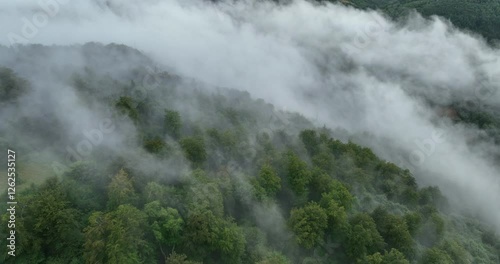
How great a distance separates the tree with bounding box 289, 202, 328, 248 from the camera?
67.1 m

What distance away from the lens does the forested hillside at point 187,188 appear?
2156 inches

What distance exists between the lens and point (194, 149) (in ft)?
257

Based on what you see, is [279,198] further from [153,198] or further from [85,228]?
[85,228]

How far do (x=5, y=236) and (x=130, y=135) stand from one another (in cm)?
3203

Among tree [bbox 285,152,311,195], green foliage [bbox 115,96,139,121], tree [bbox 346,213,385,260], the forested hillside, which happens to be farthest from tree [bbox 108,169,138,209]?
tree [bbox 346,213,385,260]

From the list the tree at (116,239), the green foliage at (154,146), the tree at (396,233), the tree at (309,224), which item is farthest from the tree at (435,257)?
the green foliage at (154,146)

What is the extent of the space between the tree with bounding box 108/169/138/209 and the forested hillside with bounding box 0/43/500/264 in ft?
0.67

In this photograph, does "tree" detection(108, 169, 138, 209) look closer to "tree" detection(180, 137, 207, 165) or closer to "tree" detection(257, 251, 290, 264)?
"tree" detection(180, 137, 207, 165)

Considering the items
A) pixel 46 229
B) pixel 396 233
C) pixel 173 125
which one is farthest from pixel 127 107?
pixel 396 233

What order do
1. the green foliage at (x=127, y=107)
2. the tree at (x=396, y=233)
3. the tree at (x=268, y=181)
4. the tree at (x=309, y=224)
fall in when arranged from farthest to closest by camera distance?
the green foliage at (x=127, y=107)
the tree at (x=268, y=181)
the tree at (x=396, y=233)
the tree at (x=309, y=224)

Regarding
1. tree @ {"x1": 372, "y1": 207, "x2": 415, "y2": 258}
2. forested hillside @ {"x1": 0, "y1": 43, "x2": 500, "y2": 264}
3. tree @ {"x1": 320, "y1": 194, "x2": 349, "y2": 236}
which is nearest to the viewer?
forested hillside @ {"x1": 0, "y1": 43, "x2": 500, "y2": 264}

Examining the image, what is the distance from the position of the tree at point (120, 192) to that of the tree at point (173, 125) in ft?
88.2

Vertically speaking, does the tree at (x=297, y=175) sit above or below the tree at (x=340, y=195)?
below

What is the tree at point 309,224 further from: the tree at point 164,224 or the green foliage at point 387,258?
the tree at point 164,224
